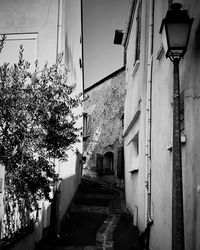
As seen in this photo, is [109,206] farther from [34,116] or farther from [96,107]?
[96,107]

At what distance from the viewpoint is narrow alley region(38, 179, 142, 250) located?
7465 millimetres

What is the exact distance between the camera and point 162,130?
5785 millimetres

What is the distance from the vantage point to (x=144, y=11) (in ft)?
28.2

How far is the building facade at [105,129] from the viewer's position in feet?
65.3

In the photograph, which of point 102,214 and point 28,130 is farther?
point 102,214

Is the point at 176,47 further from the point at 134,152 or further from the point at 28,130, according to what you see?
the point at 134,152

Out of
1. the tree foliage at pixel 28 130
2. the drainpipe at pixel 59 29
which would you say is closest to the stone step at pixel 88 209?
the drainpipe at pixel 59 29

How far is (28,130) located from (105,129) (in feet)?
53.2

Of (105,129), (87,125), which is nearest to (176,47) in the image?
(105,129)

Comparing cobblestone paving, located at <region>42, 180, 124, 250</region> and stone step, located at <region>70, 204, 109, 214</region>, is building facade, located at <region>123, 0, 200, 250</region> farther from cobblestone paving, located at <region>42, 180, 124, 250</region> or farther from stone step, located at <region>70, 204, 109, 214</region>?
stone step, located at <region>70, 204, 109, 214</region>

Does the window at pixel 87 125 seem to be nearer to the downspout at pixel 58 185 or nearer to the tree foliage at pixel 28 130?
the downspout at pixel 58 185

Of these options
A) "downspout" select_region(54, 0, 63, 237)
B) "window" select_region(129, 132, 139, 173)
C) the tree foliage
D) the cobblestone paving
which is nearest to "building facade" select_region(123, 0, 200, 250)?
"window" select_region(129, 132, 139, 173)

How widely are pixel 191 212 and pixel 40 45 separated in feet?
20.2

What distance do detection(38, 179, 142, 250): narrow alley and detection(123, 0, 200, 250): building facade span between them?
594mm
